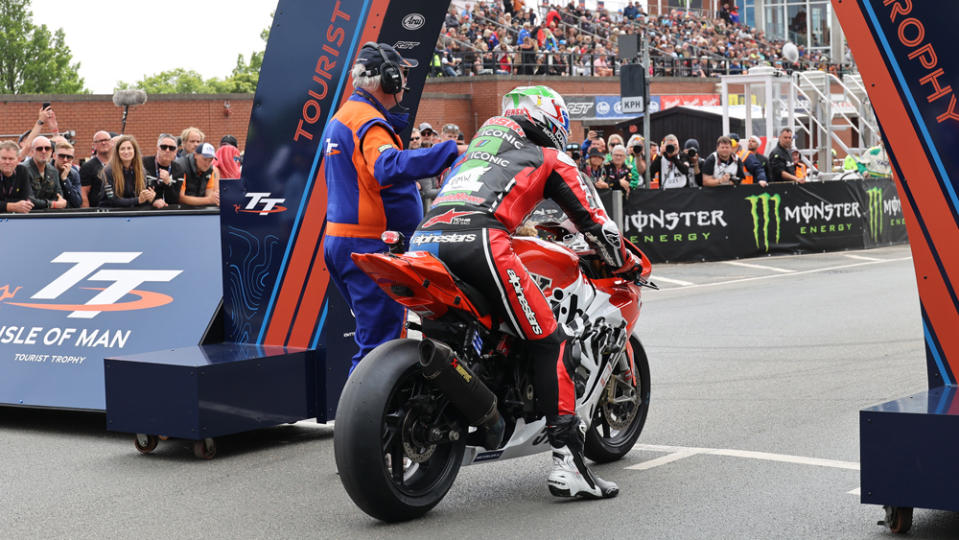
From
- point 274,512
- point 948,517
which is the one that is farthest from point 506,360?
point 948,517

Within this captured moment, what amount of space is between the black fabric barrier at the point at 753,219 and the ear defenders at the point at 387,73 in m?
12.1

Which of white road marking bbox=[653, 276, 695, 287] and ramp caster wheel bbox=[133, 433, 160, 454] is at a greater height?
ramp caster wheel bbox=[133, 433, 160, 454]

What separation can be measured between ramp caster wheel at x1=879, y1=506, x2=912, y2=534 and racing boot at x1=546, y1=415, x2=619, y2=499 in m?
1.35

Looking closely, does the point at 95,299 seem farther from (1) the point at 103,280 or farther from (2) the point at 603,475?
(2) the point at 603,475

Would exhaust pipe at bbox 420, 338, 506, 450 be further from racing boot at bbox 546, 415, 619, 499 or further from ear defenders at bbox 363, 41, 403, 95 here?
ear defenders at bbox 363, 41, 403, 95

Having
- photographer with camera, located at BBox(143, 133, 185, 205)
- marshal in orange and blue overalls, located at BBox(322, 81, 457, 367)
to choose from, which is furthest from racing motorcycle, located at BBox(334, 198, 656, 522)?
photographer with camera, located at BBox(143, 133, 185, 205)

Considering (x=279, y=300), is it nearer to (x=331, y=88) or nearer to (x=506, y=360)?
(x=331, y=88)

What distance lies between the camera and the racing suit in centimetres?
570

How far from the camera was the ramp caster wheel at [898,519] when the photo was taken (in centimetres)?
525

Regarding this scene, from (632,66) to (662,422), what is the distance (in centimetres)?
1309

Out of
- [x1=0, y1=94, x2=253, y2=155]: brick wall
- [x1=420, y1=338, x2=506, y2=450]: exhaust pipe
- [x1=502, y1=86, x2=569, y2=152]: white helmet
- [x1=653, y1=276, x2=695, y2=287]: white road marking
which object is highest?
[x1=0, y1=94, x2=253, y2=155]: brick wall

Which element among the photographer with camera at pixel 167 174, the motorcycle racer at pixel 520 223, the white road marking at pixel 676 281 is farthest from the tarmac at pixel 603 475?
the white road marking at pixel 676 281

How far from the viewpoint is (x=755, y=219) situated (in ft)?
67.4

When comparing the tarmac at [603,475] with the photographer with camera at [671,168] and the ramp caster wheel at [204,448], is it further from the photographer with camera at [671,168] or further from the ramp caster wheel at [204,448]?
the photographer with camera at [671,168]
